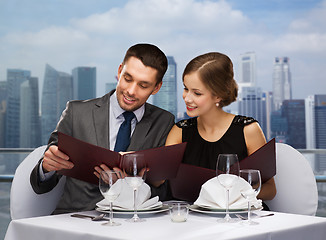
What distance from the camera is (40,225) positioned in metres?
1.30

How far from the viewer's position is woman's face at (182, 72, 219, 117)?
198 cm

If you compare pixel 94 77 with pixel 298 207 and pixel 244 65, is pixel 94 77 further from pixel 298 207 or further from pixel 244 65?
→ pixel 298 207

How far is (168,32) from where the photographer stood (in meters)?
14.4

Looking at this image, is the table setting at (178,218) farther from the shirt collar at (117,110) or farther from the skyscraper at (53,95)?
the skyscraper at (53,95)

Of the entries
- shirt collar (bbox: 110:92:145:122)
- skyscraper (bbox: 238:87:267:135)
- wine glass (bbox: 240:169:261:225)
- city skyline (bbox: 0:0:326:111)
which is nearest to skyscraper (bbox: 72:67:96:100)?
city skyline (bbox: 0:0:326:111)

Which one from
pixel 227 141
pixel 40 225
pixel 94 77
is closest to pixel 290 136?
pixel 94 77

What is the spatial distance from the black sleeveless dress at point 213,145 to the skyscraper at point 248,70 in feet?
39.6

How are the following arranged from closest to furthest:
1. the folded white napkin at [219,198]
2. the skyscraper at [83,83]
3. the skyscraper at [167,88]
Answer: the folded white napkin at [219,198] → the skyscraper at [167,88] → the skyscraper at [83,83]

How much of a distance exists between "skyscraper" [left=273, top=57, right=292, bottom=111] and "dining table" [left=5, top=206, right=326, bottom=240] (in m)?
13.2

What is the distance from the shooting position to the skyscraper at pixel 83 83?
1070 cm

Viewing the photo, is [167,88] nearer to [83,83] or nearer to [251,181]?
[251,181]

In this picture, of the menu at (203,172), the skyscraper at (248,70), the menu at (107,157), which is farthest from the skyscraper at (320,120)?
the menu at (107,157)

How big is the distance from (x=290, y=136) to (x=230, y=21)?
4292mm

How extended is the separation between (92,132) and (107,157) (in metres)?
0.58
